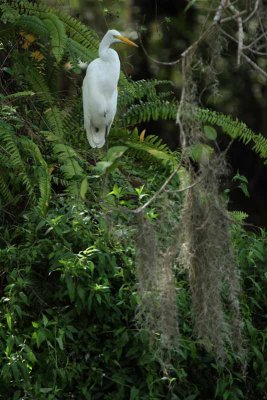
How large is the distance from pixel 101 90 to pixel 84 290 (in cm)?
183

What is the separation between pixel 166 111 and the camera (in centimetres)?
645

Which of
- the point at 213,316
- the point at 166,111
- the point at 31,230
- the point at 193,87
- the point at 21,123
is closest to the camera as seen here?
the point at 193,87

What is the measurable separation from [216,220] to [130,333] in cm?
125

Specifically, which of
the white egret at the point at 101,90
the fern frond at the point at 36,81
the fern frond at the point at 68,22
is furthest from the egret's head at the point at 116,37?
the fern frond at the point at 36,81

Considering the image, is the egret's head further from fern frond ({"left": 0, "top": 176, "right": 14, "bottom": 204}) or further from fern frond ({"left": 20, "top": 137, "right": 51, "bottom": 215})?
fern frond ({"left": 0, "top": 176, "right": 14, "bottom": 204})

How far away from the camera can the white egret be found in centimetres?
618

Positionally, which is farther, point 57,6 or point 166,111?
point 57,6

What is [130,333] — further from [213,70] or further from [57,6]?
[57,6]

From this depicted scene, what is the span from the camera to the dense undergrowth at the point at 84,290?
4574 millimetres

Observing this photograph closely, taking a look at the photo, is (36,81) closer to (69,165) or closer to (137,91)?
(137,91)

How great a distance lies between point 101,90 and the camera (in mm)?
6223

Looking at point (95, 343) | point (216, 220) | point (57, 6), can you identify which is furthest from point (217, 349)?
point (57, 6)

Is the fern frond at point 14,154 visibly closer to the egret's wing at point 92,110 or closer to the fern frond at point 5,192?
the fern frond at point 5,192

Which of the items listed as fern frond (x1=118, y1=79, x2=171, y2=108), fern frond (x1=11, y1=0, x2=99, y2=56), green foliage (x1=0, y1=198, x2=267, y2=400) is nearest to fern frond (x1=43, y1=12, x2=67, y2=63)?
fern frond (x1=11, y1=0, x2=99, y2=56)
